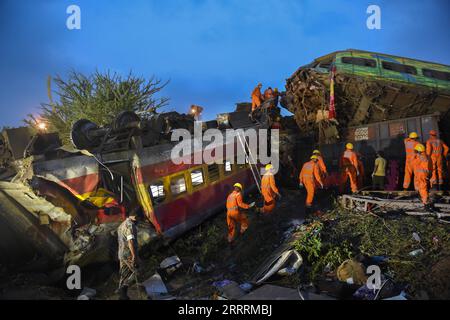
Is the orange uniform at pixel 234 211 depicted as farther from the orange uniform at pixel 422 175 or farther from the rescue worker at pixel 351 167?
the orange uniform at pixel 422 175

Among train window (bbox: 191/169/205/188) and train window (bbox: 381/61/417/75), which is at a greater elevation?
train window (bbox: 381/61/417/75)

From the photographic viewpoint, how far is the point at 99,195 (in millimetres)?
6137

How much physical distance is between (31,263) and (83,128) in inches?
123

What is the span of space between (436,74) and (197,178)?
8606 mm

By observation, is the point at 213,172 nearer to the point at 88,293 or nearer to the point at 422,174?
the point at 88,293

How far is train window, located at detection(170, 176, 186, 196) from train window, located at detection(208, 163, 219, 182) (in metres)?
1.08

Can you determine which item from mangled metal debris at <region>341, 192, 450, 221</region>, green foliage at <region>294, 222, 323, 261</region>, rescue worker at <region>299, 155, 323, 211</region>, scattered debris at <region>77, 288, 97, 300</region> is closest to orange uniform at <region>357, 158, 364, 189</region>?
mangled metal debris at <region>341, 192, 450, 221</region>

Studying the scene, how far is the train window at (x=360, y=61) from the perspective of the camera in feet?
32.2

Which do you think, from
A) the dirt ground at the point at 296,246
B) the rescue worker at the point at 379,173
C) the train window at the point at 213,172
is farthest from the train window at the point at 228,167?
the rescue worker at the point at 379,173

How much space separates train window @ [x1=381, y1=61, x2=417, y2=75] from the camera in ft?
31.5

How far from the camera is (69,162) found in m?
5.68

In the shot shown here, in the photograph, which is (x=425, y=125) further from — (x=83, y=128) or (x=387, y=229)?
(x=83, y=128)

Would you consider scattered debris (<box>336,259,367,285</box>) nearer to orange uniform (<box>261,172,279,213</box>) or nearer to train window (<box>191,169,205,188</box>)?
orange uniform (<box>261,172,279,213</box>)
